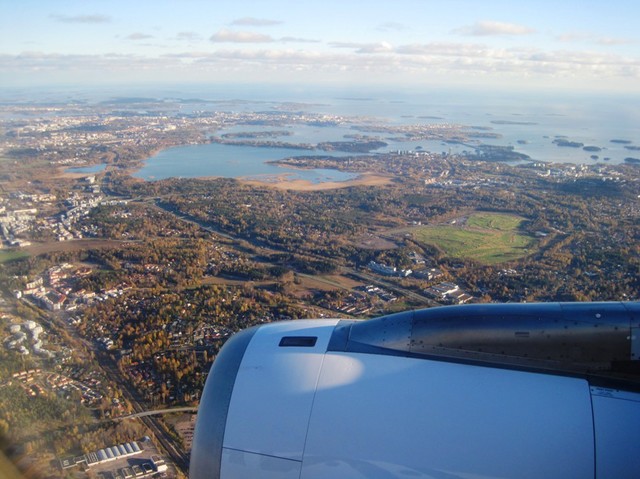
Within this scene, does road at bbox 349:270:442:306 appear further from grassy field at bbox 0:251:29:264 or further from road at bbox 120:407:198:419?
grassy field at bbox 0:251:29:264

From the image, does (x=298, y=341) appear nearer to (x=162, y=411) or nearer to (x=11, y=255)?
(x=162, y=411)

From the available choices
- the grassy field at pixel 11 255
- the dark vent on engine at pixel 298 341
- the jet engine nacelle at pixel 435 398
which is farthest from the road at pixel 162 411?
the grassy field at pixel 11 255

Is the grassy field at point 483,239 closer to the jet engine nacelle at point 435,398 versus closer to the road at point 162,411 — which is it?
the road at point 162,411

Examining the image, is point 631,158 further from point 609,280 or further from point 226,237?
point 226,237

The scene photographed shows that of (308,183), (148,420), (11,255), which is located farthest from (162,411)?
(308,183)

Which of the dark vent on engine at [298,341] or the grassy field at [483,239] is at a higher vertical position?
the dark vent on engine at [298,341]

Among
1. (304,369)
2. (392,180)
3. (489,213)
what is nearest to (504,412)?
(304,369)

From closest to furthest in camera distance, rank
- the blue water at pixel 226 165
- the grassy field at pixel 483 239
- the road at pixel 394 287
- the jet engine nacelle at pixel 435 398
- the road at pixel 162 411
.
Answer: the jet engine nacelle at pixel 435 398 < the road at pixel 162 411 < the road at pixel 394 287 < the grassy field at pixel 483 239 < the blue water at pixel 226 165
